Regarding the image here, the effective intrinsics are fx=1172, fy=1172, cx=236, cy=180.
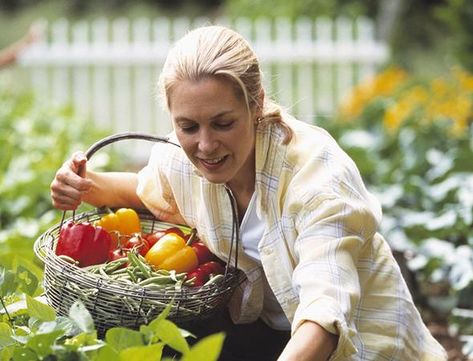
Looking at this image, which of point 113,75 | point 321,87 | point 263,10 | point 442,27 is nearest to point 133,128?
point 113,75

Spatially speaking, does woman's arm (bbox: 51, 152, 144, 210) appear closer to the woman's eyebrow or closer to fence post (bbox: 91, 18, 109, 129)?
the woman's eyebrow

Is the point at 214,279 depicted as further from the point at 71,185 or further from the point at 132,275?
the point at 71,185

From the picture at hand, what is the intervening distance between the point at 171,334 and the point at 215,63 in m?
0.85

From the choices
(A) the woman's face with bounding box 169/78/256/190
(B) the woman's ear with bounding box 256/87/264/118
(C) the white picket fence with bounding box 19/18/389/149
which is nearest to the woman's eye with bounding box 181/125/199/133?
(A) the woman's face with bounding box 169/78/256/190

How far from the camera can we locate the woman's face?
3180 millimetres

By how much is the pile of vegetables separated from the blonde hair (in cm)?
45

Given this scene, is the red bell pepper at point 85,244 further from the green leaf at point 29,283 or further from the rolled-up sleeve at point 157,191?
the rolled-up sleeve at point 157,191

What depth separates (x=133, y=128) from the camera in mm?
12219

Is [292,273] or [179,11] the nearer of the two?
[292,273]

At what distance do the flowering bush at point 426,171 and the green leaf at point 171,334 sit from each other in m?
2.73

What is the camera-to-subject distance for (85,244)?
3.49 m

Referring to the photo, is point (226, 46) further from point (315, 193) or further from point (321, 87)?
point (321, 87)

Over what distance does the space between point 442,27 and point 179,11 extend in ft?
21.5

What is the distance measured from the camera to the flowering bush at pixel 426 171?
573cm
